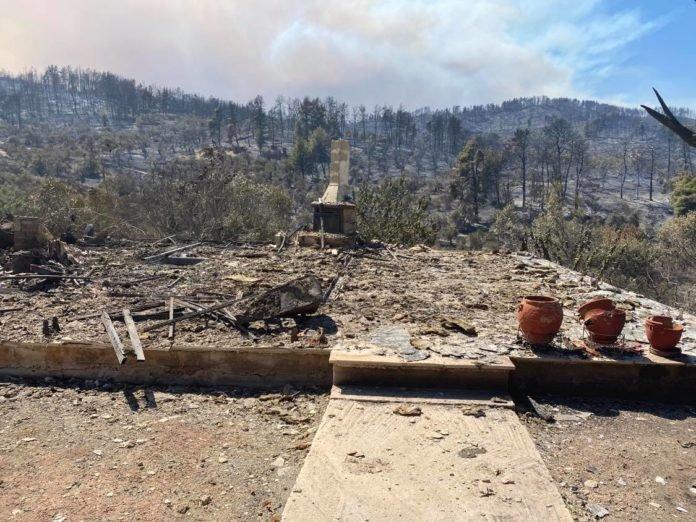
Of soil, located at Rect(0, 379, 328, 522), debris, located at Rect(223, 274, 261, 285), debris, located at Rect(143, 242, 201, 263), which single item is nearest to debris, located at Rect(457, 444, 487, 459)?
soil, located at Rect(0, 379, 328, 522)

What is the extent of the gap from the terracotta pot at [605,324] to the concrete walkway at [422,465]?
1.18 metres

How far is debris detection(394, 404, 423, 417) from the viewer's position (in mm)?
3467

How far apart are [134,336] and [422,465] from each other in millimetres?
2880

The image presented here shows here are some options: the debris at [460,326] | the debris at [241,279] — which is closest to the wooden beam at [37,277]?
the debris at [241,279]

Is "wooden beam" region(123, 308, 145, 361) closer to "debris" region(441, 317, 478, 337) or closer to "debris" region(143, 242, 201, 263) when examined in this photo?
"debris" region(441, 317, 478, 337)

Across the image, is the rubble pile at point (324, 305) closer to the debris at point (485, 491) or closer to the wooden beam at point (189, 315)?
the wooden beam at point (189, 315)

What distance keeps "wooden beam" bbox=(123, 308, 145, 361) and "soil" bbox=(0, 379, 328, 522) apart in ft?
1.02

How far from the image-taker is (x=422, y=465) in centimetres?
287

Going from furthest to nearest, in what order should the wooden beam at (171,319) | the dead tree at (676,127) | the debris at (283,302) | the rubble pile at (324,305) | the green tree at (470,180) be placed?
1. the green tree at (470,180)
2. the debris at (283,302)
3. the wooden beam at (171,319)
4. the rubble pile at (324,305)
5. the dead tree at (676,127)

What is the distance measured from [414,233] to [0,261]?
1184 cm

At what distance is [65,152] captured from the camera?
61.7 m

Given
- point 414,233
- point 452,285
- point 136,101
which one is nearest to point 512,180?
point 414,233

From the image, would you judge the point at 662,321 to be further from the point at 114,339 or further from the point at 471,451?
A: the point at 114,339

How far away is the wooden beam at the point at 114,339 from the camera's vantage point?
13.3 ft
